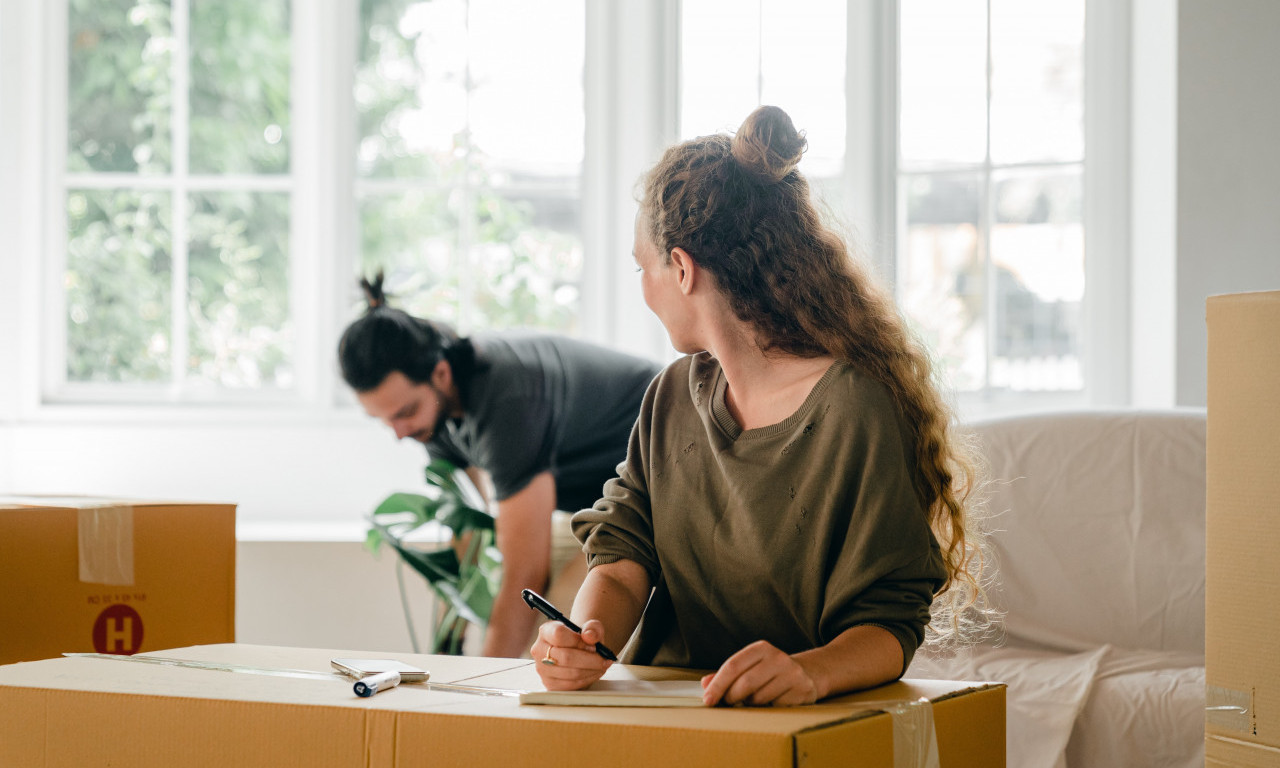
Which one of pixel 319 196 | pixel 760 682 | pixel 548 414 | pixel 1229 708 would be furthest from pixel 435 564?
pixel 1229 708

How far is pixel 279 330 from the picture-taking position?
300 centimetres

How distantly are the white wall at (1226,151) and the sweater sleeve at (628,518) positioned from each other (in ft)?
5.67

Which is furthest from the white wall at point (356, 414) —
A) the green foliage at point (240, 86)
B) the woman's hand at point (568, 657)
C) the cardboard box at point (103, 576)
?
the woman's hand at point (568, 657)

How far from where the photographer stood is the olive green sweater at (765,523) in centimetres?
96

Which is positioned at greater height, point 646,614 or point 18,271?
point 18,271

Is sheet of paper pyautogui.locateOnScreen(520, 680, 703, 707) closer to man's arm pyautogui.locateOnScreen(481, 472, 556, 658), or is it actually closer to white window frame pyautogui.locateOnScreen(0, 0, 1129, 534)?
man's arm pyautogui.locateOnScreen(481, 472, 556, 658)

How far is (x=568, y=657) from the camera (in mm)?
882

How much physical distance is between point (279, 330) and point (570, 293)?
80 cm

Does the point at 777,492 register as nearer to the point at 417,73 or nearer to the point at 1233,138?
the point at 1233,138

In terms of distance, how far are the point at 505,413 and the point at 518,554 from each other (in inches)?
10.0

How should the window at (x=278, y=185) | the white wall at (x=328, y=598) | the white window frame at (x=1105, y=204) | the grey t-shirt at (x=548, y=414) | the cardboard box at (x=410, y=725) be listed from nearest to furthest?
the cardboard box at (x=410, y=725), the grey t-shirt at (x=548, y=414), the white wall at (x=328, y=598), the white window frame at (x=1105, y=204), the window at (x=278, y=185)

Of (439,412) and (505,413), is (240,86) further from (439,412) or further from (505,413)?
(505,413)

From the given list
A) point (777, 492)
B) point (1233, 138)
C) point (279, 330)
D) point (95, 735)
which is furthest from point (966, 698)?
point (279, 330)

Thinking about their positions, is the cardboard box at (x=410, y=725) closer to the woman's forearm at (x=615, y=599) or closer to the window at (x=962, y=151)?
the woman's forearm at (x=615, y=599)
